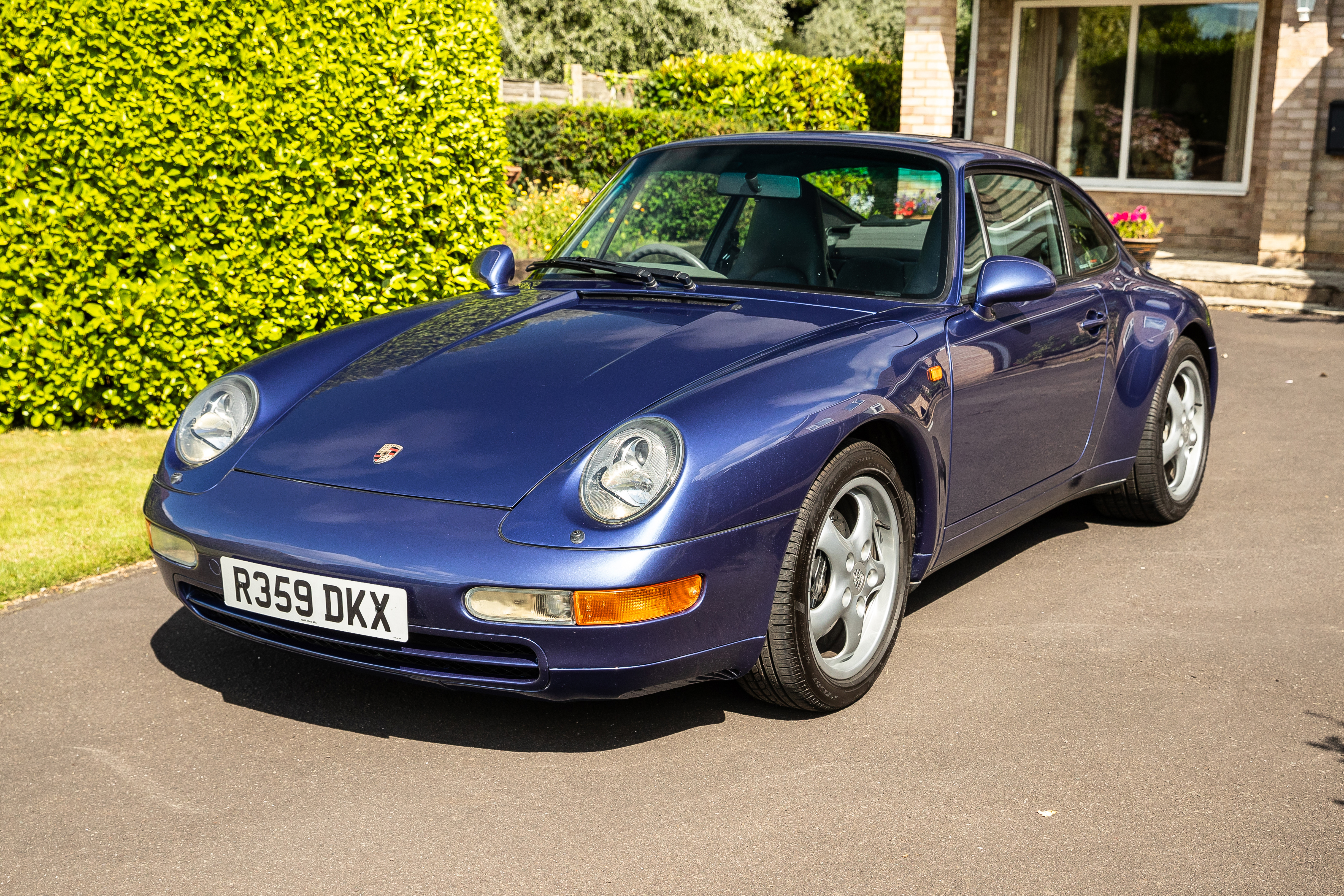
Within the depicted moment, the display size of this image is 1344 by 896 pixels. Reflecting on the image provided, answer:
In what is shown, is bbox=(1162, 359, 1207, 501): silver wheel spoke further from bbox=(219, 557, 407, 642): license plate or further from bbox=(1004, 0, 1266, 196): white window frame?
→ bbox=(1004, 0, 1266, 196): white window frame

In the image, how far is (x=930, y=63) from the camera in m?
14.1

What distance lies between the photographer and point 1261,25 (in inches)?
555

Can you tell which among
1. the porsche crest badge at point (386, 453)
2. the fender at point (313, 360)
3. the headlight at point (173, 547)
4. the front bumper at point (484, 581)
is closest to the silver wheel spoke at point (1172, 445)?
the fender at point (313, 360)

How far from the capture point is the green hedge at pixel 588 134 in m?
13.3

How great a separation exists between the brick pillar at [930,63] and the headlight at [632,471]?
1183cm

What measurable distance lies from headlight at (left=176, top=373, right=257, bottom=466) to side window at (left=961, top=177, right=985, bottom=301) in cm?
214

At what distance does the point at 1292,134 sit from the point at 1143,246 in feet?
5.91

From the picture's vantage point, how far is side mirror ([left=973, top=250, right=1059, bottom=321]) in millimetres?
3947

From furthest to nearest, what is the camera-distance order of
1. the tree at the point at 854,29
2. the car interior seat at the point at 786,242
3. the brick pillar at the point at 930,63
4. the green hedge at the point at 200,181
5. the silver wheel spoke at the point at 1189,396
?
the tree at the point at 854,29 < the brick pillar at the point at 930,63 < the green hedge at the point at 200,181 < the silver wheel spoke at the point at 1189,396 < the car interior seat at the point at 786,242

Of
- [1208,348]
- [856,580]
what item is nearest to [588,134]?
[1208,348]

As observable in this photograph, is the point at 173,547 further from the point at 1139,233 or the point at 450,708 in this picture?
the point at 1139,233

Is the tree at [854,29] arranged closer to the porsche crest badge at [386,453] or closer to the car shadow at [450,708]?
the car shadow at [450,708]

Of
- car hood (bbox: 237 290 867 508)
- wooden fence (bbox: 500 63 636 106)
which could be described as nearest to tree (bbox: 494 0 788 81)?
wooden fence (bbox: 500 63 636 106)

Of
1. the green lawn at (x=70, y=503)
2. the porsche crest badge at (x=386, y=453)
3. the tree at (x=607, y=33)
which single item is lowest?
the green lawn at (x=70, y=503)
